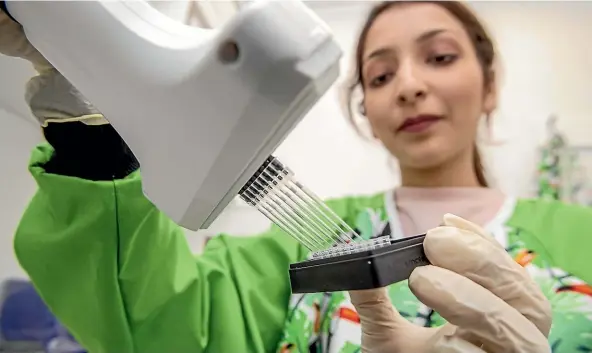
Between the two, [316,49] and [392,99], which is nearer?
[316,49]

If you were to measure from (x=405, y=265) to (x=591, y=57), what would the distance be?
1108mm

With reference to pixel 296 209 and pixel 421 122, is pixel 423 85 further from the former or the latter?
pixel 296 209

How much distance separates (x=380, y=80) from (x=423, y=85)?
0.24ft

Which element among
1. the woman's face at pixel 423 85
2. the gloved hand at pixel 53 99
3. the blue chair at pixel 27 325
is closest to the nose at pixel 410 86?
the woman's face at pixel 423 85

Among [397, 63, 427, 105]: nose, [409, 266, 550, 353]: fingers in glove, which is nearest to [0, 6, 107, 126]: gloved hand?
[409, 266, 550, 353]: fingers in glove

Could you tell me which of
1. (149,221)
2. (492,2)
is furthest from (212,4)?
(492,2)

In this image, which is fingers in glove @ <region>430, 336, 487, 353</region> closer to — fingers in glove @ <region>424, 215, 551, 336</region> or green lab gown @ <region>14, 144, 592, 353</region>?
fingers in glove @ <region>424, 215, 551, 336</region>

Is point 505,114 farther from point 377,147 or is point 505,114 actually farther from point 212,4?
point 212,4

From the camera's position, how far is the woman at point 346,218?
36cm

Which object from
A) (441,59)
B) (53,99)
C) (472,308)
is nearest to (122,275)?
(53,99)

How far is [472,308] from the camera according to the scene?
0.32 metres

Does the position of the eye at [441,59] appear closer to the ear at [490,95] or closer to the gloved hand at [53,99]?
the ear at [490,95]

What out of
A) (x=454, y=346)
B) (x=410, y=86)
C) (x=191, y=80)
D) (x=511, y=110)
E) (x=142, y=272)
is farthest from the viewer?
(x=511, y=110)

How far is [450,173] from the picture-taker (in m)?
0.63
